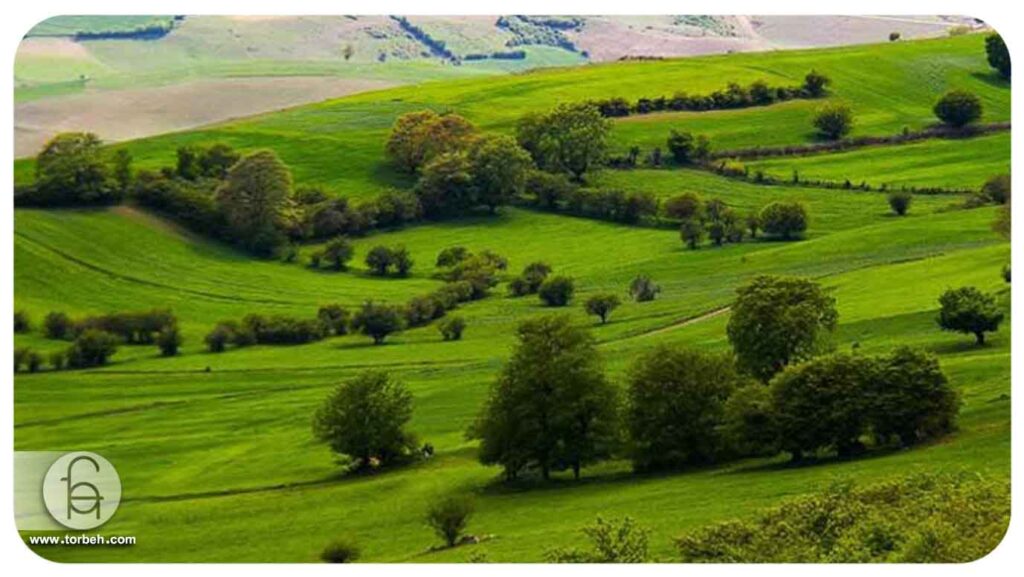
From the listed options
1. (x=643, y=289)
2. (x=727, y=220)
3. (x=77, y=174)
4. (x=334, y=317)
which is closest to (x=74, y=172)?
(x=77, y=174)

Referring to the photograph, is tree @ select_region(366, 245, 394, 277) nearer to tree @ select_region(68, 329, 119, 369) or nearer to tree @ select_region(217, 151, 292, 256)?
tree @ select_region(217, 151, 292, 256)

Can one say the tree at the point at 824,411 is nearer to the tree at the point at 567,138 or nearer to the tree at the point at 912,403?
the tree at the point at 912,403

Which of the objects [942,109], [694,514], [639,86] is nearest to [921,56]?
[942,109]

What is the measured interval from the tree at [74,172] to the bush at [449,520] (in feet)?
29.9

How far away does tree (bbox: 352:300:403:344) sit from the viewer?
37.2m

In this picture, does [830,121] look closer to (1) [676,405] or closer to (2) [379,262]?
(1) [676,405]

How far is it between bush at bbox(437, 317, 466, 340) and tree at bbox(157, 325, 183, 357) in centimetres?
519

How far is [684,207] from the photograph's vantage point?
41.8 metres

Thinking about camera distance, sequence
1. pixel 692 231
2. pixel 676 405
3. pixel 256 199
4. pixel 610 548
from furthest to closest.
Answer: pixel 692 231, pixel 256 199, pixel 676 405, pixel 610 548

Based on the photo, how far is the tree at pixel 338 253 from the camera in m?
38.3

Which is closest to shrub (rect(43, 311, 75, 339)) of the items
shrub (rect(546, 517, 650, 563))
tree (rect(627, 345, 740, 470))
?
shrub (rect(546, 517, 650, 563))

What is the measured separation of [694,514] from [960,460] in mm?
4496

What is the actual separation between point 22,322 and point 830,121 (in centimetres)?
2009

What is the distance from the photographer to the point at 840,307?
37.6 metres
